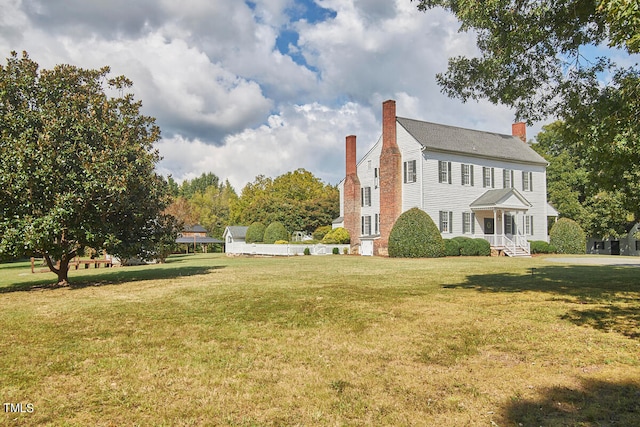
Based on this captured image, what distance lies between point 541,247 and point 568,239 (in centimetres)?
208

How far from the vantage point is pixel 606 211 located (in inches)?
1615

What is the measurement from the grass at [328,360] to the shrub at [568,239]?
2729cm

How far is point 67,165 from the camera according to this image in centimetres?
1350

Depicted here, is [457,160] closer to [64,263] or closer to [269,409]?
[64,263]

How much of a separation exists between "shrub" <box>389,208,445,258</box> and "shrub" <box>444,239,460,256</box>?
0.57 metres

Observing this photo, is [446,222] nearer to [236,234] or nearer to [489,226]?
[489,226]

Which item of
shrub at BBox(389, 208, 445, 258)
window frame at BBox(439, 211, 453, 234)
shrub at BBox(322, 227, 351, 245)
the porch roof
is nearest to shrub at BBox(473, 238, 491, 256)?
window frame at BBox(439, 211, 453, 234)

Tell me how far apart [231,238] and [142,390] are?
57.9 m

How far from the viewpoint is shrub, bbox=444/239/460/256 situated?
1190 inches

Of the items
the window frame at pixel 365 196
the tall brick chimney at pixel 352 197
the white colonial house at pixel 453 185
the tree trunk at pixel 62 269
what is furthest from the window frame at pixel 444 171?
the tree trunk at pixel 62 269

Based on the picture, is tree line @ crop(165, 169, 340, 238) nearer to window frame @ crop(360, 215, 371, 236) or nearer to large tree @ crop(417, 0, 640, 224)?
window frame @ crop(360, 215, 371, 236)

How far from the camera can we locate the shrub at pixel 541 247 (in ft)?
116

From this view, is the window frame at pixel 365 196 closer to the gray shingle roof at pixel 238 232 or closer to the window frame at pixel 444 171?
the window frame at pixel 444 171

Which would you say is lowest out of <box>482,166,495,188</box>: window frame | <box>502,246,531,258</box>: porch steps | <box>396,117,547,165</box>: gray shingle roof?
<box>502,246,531,258</box>: porch steps
